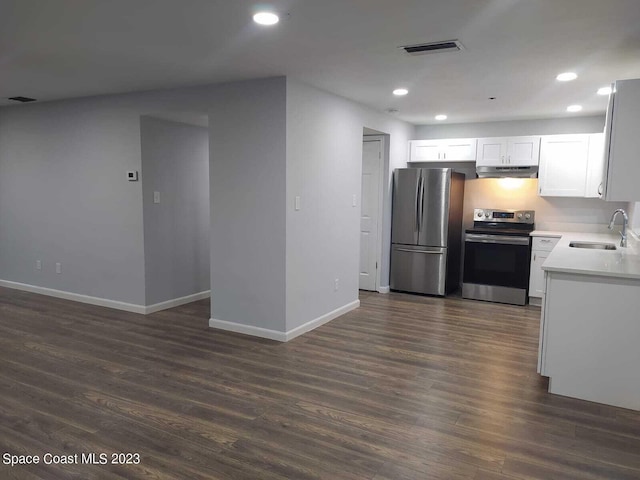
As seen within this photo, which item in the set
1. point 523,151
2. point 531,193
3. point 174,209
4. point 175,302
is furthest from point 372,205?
point 175,302

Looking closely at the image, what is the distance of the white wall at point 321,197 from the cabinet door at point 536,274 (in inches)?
84.7

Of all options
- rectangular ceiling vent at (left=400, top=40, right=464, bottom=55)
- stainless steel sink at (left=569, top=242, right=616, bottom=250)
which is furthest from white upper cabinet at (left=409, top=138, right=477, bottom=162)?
rectangular ceiling vent at (left=400, top=40, right=464, bottom=55)

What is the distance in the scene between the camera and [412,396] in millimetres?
3164

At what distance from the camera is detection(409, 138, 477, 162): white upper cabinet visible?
20.6ft

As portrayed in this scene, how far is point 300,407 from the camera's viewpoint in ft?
9.77

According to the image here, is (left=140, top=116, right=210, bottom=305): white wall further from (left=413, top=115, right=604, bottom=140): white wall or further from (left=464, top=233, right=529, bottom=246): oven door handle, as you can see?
(left=464, top=233, right=529, bottom=246): oven door handle

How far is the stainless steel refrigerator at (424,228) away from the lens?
604 centimetres

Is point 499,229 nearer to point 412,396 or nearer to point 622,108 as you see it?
point 622,108

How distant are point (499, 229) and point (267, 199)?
11.2 feet

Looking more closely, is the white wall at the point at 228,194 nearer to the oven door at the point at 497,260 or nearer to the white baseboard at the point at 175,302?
the white baseboard at the point at 175,302

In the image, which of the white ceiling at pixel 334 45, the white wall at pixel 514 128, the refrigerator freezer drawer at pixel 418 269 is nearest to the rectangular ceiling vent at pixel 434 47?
the white ceiling at pixel 334 45

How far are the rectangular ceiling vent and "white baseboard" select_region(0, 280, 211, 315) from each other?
146 inches

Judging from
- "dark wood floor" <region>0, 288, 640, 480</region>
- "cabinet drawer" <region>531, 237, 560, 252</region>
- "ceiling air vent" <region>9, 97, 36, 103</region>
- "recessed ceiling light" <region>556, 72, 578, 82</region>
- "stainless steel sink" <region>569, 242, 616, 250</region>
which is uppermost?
"ceiling air vent" <region>9, 97, 36, 103</region>

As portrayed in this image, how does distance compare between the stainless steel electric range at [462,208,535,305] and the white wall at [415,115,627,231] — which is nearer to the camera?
the stainless steel electric range at [462,208,535,305]
